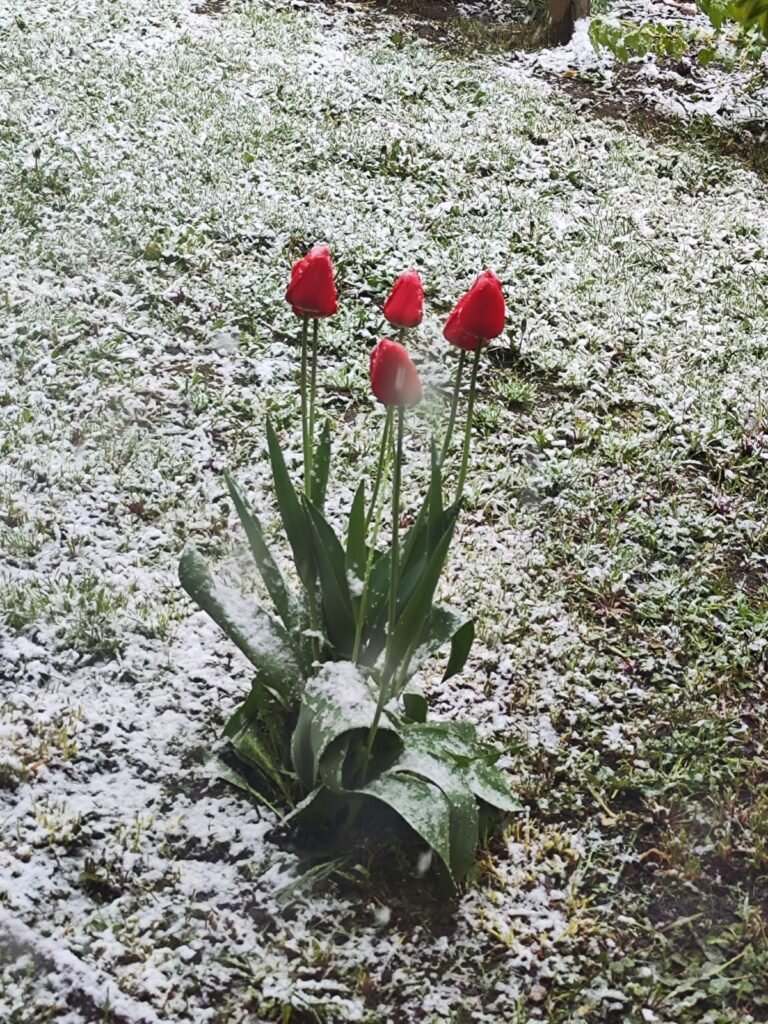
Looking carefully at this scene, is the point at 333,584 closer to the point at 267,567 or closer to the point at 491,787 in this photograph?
the point at 267,567

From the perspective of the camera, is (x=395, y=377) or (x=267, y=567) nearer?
(x=395, y=377)

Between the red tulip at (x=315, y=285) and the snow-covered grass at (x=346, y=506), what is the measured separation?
1.16 meters

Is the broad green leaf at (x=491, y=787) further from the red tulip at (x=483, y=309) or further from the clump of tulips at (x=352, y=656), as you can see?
the red tulip at (x=483, y=309)

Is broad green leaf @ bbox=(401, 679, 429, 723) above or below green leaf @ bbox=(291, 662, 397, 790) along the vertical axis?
below

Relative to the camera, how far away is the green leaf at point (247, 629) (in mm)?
2414

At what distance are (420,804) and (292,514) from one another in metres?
0.72

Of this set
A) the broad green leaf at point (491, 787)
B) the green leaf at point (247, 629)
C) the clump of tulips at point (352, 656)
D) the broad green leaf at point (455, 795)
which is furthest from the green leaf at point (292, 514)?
the broad green leaf at point (491, 787)

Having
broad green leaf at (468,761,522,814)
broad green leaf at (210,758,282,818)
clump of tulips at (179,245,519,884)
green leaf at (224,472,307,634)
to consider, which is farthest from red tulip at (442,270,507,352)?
broad green leaf at (210,758,282,818)

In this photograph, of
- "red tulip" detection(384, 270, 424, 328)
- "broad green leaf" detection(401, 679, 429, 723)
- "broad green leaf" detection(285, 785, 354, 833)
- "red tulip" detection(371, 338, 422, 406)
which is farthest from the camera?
"broad green leaf" detection(401, 679, 429, 723)

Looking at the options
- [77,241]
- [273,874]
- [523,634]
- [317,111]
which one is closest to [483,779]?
[273,874]

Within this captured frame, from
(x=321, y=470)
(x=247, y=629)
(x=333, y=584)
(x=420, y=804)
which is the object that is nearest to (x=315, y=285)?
(x=321, y=470)

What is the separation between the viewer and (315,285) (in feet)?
7.25

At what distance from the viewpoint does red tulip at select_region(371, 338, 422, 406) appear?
203 cm

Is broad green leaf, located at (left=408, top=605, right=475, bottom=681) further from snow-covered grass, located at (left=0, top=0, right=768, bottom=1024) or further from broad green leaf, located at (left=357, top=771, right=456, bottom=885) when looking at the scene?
snow-covered grass, located at (left=0, top=0, right=768, bottom=1024)
